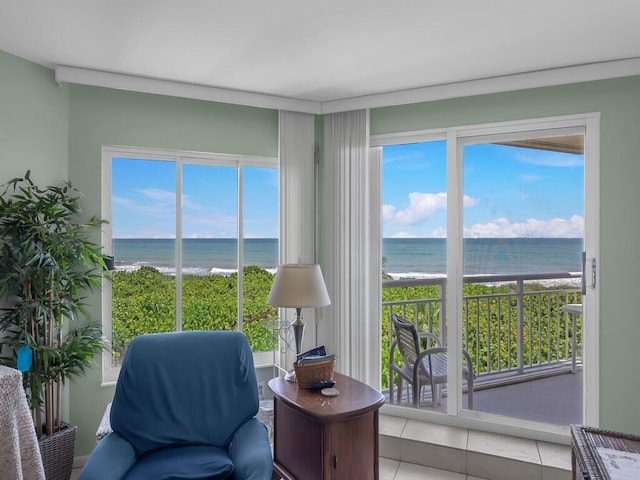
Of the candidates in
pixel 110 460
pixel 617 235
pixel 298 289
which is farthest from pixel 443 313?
pixel 110 460

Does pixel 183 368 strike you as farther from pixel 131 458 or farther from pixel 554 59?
pixel 554 59

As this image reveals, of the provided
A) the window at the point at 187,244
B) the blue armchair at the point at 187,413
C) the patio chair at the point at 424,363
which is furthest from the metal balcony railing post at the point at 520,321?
the blue armchair at the point at 187,413

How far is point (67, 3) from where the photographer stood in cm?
208

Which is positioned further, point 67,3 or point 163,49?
point 163,49

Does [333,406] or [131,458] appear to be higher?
[333,406]

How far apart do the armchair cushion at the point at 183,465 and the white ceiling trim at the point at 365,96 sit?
2222mm

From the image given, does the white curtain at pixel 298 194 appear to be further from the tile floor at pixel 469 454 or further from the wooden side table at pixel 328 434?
the wooden side table at pixel 328 434

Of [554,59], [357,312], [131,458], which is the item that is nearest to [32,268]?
[131,458]

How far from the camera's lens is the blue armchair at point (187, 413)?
1.98 meters

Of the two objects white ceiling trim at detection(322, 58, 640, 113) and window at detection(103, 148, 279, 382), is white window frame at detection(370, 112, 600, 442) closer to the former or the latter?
white ceiling trim at detection(322, 58, 640, 113)

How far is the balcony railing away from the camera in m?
3.09

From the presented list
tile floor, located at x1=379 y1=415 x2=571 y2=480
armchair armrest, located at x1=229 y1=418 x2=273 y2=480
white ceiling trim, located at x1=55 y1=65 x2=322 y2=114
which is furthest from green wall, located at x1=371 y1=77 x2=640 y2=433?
armchair armrest, located at x1=229 y1=418 x2=273 y2=480

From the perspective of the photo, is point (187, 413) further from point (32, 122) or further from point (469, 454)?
point (32, 122)

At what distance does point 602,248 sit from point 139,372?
2.76 m
